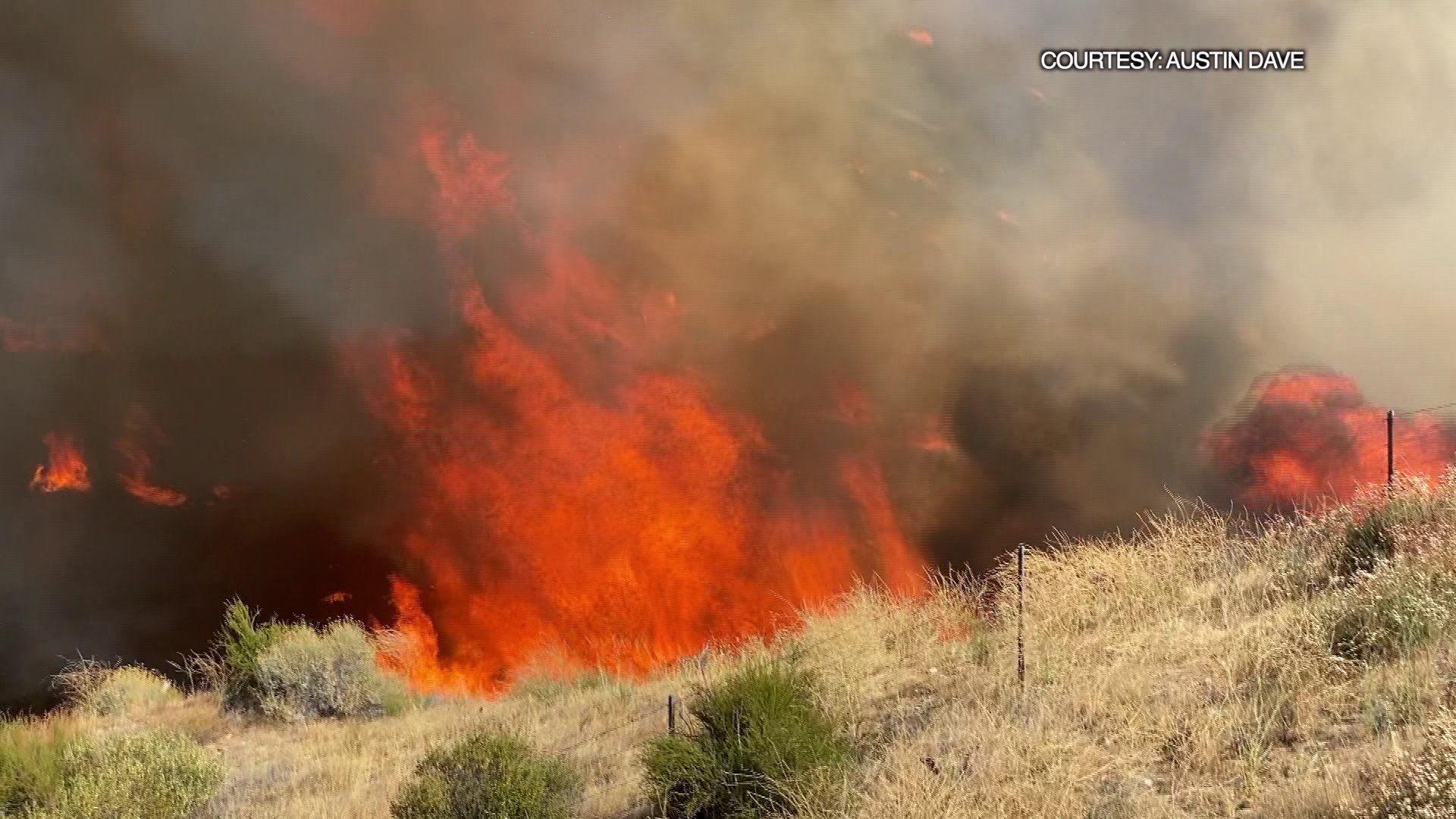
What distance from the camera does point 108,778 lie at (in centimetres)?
936

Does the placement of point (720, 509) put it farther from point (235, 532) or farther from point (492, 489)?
point (235, 532)

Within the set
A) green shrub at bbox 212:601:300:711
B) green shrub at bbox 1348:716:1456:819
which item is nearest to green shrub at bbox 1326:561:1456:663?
green shrub at bbox 1348:716:1456:819

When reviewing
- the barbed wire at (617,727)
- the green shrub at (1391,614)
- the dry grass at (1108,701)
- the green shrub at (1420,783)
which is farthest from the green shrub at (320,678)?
the green shrub at (1420,783)

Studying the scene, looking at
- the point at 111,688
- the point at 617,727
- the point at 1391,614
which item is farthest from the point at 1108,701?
the point at 111,688

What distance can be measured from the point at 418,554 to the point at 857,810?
2507cm

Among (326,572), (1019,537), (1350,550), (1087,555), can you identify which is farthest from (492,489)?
(1350,550)

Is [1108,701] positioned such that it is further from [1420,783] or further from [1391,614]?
[1420,783]

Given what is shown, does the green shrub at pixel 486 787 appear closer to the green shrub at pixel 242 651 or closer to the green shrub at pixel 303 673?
the green shrub at pixel 303 673

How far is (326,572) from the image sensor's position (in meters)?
28.8

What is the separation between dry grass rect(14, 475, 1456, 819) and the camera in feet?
18.5

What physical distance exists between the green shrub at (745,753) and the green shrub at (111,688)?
12.9 meters

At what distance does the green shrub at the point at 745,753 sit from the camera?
23.4 feet

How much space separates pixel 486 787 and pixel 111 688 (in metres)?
12.6

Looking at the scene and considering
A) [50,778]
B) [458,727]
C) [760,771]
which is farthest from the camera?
[458,727]
